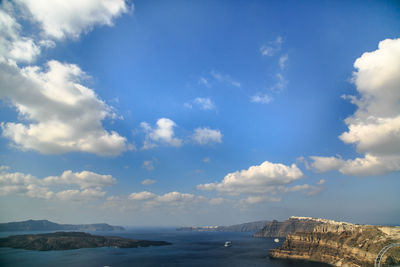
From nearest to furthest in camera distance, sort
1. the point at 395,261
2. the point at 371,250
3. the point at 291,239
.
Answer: the point at 395,261
the point at 371,250
the point at 291,239

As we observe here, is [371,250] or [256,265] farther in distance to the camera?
[256,265]

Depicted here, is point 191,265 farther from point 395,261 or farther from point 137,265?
point 395,261

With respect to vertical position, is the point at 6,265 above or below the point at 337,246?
below

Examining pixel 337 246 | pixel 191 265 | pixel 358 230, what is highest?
pixel 358 230

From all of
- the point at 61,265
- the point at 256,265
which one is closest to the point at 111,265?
the point at 61,265

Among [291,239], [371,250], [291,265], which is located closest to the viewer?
[371,250]

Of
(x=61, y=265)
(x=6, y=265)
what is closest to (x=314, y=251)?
(x=61, y=265)
